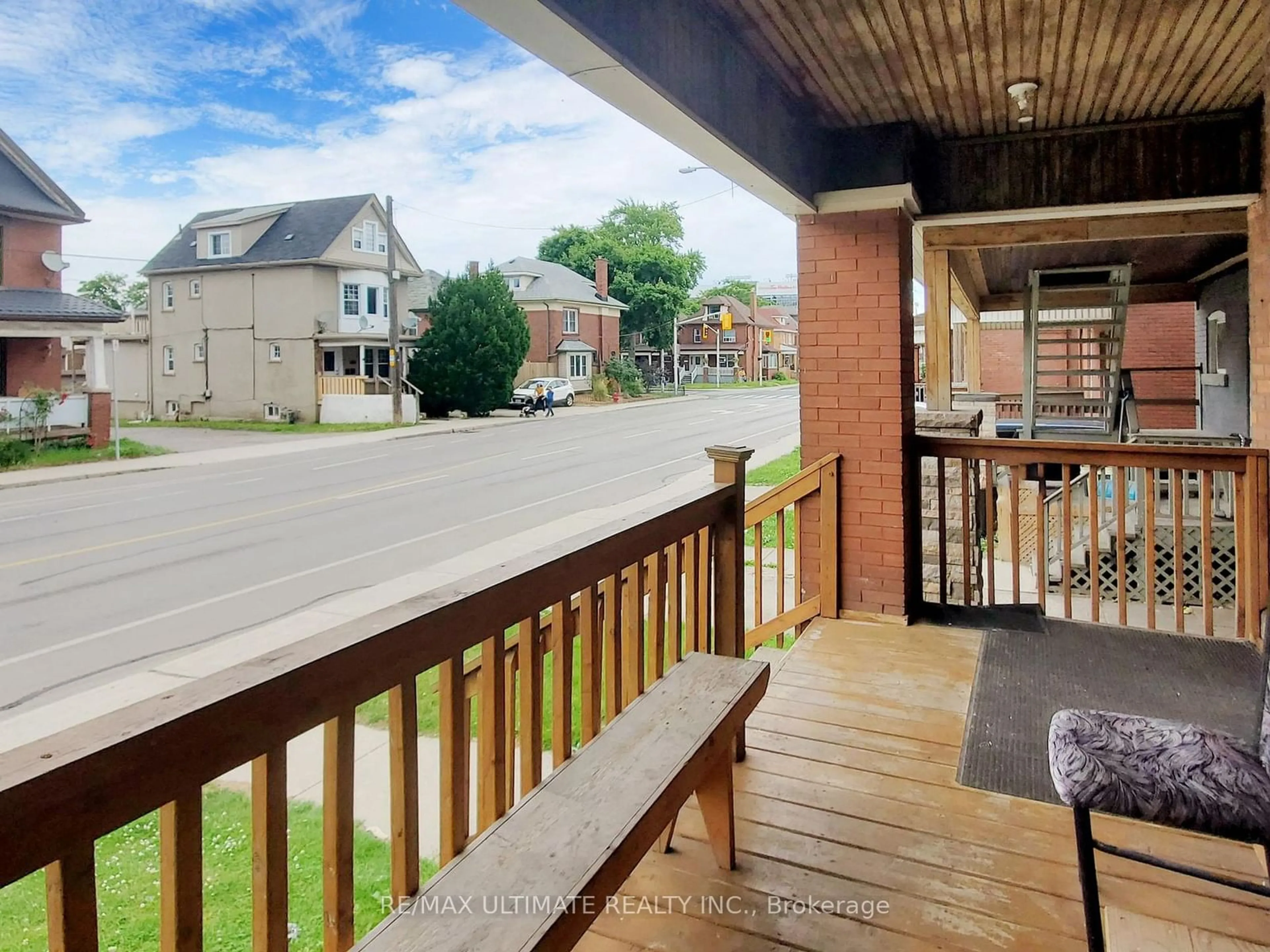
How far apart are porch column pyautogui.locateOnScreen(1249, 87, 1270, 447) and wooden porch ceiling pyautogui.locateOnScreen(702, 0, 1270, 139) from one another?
326 mm

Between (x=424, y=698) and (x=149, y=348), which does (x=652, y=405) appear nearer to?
(x=149, y=348)

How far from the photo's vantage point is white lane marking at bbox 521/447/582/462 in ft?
40.4

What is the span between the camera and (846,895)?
1.73m

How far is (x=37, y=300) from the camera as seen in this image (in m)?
5.58

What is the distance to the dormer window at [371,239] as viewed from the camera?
2116 centimetres

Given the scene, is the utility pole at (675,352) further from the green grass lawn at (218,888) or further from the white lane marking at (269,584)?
the green grass lawn at (218,888)

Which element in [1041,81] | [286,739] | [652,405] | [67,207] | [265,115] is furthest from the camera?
[652,405]

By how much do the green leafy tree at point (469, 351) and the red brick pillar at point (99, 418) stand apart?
929cm

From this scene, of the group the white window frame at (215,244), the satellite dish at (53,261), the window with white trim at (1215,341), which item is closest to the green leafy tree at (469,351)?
the white window frame at (215,244)

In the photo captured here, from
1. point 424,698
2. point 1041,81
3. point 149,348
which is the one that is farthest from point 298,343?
point 1041,81

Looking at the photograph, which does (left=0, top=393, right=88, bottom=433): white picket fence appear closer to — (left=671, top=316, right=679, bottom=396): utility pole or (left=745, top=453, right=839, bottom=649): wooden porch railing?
(left=745, top=453, right=839, bottom=649): wooden porch railing

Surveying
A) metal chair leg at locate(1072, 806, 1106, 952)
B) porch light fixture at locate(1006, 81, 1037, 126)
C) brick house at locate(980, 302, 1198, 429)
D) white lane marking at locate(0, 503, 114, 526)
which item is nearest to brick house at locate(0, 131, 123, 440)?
white lane marking at locate(0, 503, 114, 526)

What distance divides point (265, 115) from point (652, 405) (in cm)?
2114

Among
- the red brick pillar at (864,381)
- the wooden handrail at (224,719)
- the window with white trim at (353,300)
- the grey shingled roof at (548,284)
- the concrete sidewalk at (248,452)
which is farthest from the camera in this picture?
the grey shingled roof at (548,284)
